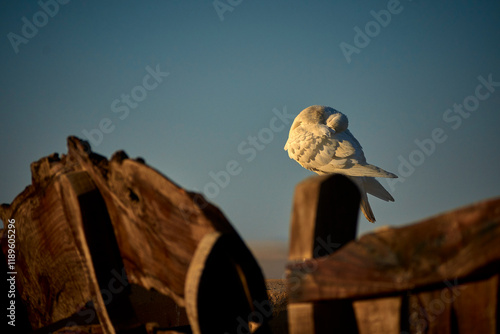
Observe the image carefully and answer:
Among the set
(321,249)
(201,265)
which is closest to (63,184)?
(201,265)

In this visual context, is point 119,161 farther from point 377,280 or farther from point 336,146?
point 336,146

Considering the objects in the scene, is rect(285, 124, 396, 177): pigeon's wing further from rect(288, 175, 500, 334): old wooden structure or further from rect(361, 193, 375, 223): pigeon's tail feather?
rect(288, 175, 500, 334): old wooden structure

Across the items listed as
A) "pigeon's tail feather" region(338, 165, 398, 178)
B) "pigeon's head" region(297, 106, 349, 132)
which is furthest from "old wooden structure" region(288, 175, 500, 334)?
"pigeon's head" region(297, 106, 349, 132)

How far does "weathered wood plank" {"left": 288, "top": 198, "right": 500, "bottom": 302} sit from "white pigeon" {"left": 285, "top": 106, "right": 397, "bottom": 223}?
7806 millimetres

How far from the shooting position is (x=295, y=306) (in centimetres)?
138

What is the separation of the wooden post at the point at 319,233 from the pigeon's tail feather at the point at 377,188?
9.30 meters

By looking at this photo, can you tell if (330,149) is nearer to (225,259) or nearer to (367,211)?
(367,211)

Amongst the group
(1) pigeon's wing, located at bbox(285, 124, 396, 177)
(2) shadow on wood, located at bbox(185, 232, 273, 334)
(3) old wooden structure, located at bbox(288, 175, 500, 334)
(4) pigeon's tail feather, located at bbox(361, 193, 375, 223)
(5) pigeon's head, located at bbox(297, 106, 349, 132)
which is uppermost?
(5) pigeon's head, located at bbox(297, 106, 349, 132)

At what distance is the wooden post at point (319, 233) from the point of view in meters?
1.37

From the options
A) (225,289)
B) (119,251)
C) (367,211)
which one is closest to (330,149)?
(367,211)

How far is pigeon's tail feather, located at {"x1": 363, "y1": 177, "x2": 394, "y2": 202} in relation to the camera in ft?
34.8

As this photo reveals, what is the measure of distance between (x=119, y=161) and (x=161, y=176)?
30 centimetres

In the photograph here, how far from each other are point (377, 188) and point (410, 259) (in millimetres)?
9769

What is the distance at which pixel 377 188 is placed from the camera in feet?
35.0
